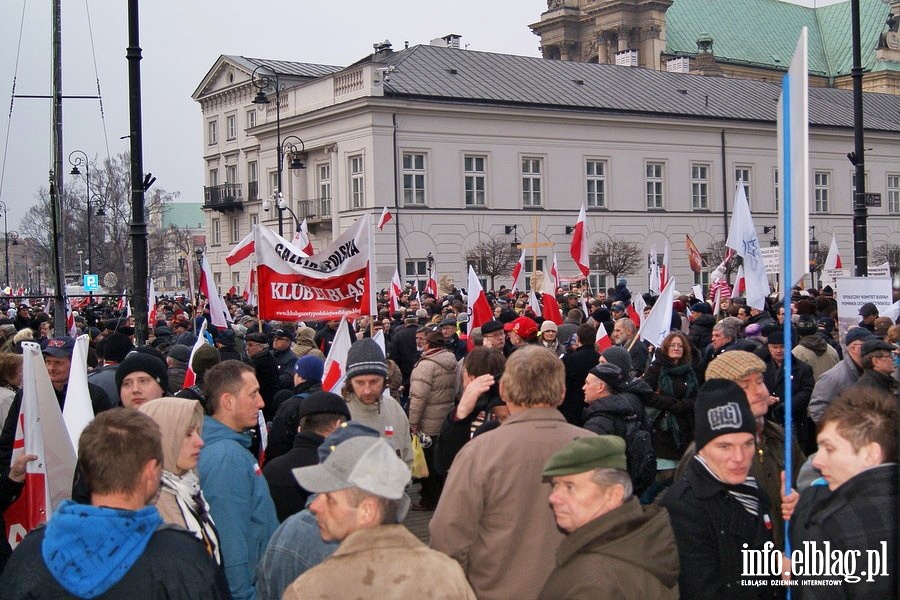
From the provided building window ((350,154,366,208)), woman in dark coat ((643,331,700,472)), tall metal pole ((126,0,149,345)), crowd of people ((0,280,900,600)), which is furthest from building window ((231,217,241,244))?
woman in dark coat ((643,331,700,472))

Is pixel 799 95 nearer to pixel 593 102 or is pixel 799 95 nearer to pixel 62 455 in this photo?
pixel 62 455

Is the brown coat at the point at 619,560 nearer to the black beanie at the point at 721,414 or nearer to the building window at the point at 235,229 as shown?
the black beanie at the point at 721,414

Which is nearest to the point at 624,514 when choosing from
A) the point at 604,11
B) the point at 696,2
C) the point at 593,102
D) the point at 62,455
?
the point at 62,455

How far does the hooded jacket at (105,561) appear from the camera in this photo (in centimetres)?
332

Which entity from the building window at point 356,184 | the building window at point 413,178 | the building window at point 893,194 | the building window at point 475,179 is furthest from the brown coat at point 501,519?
the building window at point 893,194

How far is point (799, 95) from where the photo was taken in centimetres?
409

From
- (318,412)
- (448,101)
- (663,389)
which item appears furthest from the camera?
(448,101)

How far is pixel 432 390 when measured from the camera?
10227 millimetres

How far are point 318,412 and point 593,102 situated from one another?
42.9m

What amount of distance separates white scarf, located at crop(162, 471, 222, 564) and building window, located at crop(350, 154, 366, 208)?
1510 inches

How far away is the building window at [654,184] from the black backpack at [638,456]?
140 feet

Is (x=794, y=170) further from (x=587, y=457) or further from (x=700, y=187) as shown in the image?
(x=700, y=187)

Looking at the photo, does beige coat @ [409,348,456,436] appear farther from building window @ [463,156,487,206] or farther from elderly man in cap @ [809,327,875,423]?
building window @ [463,156,487,206]

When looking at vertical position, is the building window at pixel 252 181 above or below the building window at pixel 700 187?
above
